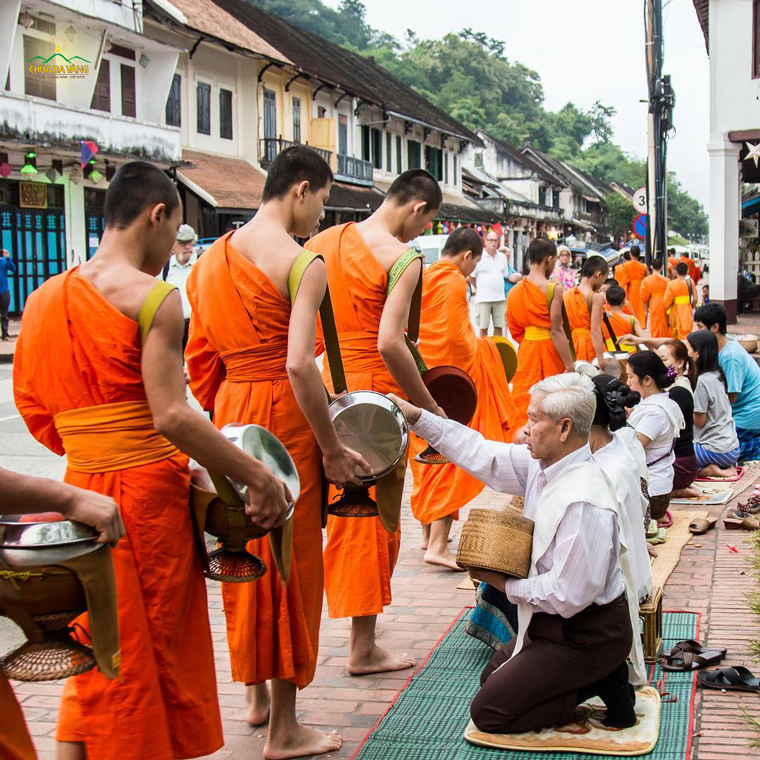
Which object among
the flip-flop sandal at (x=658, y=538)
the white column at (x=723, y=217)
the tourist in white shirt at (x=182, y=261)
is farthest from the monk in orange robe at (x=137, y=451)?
the white column at (x=723, y=217)

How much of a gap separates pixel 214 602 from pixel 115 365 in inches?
111

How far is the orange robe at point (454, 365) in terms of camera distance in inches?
234

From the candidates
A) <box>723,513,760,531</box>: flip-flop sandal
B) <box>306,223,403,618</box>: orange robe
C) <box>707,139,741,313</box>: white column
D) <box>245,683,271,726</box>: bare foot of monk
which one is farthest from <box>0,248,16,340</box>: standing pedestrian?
<box>245,683,271,726</box>: bare foot of monk

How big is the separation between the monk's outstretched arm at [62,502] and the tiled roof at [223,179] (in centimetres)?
2339

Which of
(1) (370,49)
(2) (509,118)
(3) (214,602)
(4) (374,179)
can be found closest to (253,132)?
(4) (374,179)

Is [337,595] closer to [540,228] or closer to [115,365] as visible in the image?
[115,365]

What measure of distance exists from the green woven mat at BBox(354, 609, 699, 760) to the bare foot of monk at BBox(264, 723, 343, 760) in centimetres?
12

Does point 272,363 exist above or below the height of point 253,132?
below

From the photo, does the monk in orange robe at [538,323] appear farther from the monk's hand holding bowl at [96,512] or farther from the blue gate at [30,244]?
the blue gate at [30,244]

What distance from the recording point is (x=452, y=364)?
6.43 meters

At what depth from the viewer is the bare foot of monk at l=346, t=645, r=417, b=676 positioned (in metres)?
4.34

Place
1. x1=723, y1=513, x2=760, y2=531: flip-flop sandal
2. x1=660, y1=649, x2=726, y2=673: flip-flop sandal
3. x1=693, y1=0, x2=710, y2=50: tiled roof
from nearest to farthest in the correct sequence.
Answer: x1=660, y1=649, x2=726, y2=673: flip-flop sandal → x1=723, y1=513, x2=760, y2=531: flip-flop sandal → x1=693, y1=0, x2=710, y2=50: tiled roof

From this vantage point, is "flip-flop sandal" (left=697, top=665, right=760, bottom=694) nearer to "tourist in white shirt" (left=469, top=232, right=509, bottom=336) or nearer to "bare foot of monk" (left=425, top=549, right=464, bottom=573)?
"bare foot of monk" (left=425, top=549, right=464, bottom=573)

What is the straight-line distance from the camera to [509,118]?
101062 millimetres
